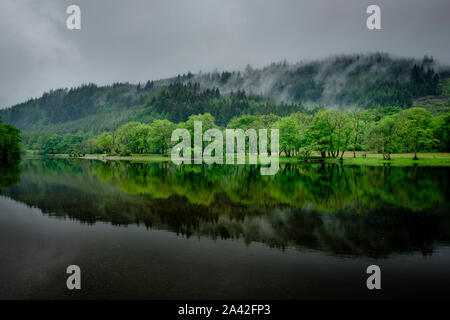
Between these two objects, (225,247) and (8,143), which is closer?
(225,247)

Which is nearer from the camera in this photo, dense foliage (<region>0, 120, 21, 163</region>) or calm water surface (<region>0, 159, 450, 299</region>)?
calm water surface (<region>0, 159, 450, 299</region>)

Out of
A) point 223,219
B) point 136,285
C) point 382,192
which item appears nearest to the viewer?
point 136,285

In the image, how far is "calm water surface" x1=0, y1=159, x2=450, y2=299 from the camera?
28.5ft

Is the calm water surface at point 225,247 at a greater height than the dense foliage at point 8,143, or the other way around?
the dense foliage at point 8,143

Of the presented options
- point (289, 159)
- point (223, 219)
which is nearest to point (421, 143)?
point (289, 159)

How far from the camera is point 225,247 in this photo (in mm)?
12305

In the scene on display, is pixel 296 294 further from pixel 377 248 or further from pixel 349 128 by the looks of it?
pixel 349 128

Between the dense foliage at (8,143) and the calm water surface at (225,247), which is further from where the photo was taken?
the dense foliage at (8,143)

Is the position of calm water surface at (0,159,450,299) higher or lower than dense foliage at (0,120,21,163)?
lower

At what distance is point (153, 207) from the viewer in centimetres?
2066

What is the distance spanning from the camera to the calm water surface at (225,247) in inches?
342

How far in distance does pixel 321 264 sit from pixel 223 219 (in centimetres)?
772

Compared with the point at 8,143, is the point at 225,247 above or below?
below

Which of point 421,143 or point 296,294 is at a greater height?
point 421,143
